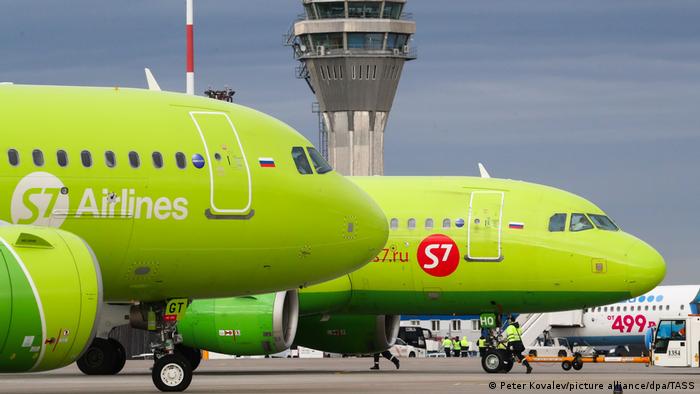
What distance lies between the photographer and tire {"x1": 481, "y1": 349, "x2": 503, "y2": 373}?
119ft

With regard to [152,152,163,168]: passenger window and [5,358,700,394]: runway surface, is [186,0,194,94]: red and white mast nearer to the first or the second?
[5,358,700,394]: runway surface

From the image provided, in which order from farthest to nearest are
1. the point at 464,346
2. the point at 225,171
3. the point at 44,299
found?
the point at 464,346 < the point at 225,171 < the point at 44,299

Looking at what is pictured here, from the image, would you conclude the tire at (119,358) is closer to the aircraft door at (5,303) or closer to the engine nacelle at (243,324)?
the engine nacelle at (243,324)

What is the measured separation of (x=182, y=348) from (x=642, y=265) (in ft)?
36.2

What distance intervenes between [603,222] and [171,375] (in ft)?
47.2

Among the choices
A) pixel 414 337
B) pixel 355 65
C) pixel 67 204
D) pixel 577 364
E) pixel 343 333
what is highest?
pixel 355 65

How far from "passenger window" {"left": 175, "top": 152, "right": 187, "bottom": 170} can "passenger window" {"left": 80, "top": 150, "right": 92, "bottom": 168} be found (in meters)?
1.51

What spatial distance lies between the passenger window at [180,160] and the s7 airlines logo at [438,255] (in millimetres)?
11888

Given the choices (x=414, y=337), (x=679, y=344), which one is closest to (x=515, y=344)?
(x=679, y=344)

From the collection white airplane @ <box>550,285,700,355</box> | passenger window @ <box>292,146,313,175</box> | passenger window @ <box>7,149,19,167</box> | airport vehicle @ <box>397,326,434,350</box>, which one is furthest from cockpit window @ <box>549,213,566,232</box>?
airport vehicle @ <box>397,326,434,350</box>

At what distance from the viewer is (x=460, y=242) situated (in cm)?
3566

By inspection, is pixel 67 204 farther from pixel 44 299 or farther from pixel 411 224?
pixel 411 224

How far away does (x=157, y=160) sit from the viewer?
24.8 metres

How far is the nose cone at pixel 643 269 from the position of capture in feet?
114
